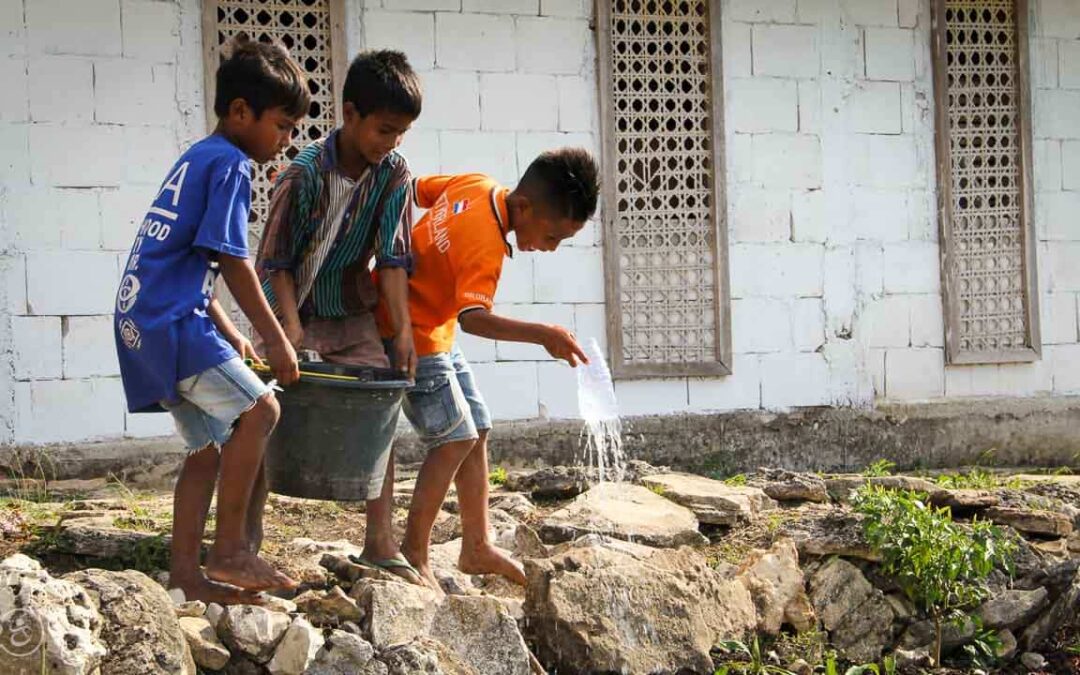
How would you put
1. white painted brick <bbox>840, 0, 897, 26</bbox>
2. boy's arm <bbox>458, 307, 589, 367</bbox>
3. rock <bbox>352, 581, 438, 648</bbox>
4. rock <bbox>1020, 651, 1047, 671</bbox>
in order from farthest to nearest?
white painted brick <bbox>840, 0, 897, 26</bbox>
rock <bbox>1020, 651, 1047, 671</bbox>
boy's arm <bbox>458, 307, 589, 367</bbox>
rock <bbox>352, 581, 438, 648</bbox>

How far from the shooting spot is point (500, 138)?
23.2 ft

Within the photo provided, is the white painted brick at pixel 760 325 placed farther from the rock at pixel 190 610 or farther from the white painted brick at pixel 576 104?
the rock at pixel 190 610

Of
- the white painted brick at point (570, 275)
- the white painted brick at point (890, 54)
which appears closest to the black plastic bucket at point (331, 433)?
the white painted brick at point (570, 275)

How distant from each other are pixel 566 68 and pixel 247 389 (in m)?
3.93

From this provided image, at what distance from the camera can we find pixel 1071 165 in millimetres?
8219

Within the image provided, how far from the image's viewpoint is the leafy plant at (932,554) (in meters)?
4.92

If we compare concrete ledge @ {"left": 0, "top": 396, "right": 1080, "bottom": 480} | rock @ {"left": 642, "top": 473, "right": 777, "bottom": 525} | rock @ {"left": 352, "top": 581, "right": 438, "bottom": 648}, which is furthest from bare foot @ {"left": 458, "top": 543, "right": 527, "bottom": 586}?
A: concrete ledge @ {"left": 0, "top": 396, "right": 1080, "bottom": 480}

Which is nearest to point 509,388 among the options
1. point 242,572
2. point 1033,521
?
point 1033,521

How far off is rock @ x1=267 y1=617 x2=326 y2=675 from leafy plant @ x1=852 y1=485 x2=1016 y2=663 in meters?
2.15

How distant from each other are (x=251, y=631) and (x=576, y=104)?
412 centimetres

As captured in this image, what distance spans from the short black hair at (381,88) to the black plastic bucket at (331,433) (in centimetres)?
76

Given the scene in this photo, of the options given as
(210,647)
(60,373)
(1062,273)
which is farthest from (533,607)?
(1062,273)

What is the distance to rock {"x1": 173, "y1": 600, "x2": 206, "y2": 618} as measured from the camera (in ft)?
12.4

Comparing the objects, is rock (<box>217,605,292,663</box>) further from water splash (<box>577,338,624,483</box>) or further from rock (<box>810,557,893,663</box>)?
rock (<box>810,557,893,663</box>)
